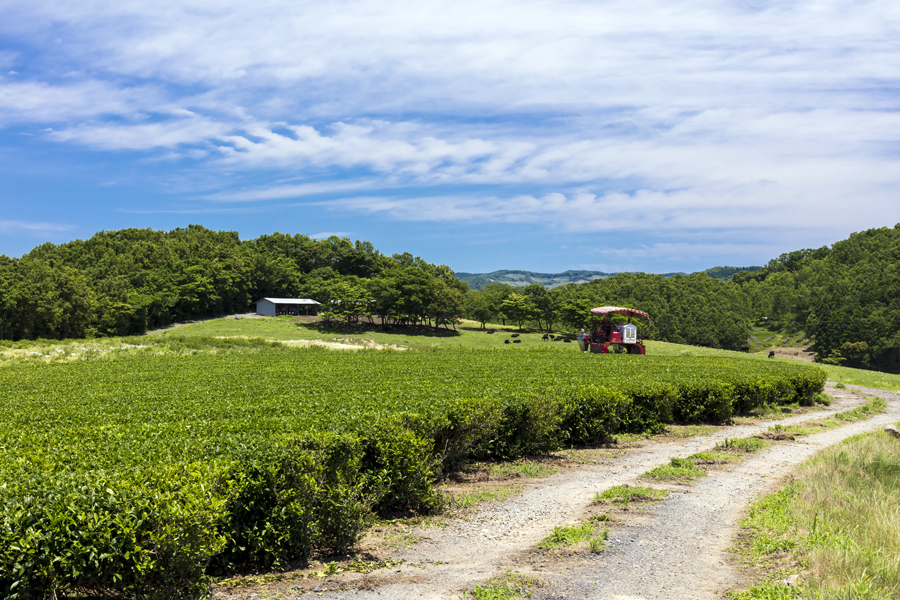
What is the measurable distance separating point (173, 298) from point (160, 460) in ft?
285

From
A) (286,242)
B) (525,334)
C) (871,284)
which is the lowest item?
(525,334)

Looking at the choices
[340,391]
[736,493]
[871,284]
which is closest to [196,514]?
[340,391]

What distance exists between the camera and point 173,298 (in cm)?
8306

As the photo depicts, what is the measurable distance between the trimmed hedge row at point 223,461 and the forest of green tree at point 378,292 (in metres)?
63.4

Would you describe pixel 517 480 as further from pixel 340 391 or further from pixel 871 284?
pixel 871 284

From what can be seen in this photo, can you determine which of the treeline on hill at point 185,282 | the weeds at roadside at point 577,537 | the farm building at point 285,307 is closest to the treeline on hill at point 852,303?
the treeline on hill at point 185,282

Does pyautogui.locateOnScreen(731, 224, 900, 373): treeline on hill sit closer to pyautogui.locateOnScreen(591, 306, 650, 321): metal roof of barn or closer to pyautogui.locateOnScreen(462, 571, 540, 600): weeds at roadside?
pyautogui.locateOnScreen(591, 306, 650, 321): metal roof of barn

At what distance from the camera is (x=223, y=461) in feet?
18.3

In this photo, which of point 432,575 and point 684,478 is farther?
point 684,478

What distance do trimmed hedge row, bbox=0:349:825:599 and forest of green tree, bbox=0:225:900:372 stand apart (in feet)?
208

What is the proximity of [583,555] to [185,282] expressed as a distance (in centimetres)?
9503

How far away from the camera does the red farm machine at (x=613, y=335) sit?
38344mm

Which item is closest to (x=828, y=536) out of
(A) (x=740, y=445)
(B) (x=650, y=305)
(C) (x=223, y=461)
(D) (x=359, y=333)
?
(C) (x=223, y=461)

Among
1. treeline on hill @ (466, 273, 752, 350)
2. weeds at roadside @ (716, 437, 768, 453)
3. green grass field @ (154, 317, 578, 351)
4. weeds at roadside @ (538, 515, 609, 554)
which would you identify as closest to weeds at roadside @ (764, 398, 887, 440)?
weeds at roadside @ (716, 437, 768, 453)
